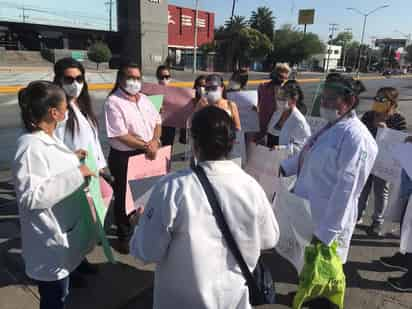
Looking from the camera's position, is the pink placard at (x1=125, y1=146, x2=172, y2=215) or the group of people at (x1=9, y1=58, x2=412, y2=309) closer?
the group of people at (x1=9, y1=58, x2=412, y2=309)

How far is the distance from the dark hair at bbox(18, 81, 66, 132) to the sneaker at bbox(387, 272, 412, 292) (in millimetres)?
3229

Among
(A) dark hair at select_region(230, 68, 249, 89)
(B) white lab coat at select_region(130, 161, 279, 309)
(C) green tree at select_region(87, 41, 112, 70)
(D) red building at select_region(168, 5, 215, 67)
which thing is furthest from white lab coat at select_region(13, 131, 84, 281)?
(D) red building at select_region(168, 5, 215, 67)

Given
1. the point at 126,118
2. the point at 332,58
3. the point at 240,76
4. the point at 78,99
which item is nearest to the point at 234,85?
the point at 240,76

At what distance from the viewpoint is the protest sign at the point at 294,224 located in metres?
2.60

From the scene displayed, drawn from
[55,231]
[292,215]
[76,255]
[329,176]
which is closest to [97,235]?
[76,255]

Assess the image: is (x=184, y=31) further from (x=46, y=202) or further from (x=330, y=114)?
(x=46, y=202)

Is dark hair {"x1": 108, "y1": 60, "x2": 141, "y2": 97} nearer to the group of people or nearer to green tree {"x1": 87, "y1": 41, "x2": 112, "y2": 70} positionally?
the group of people

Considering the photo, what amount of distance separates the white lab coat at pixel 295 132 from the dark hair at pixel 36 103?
2.53 meters

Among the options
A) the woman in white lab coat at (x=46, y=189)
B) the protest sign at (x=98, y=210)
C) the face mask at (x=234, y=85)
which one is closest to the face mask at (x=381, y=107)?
the face mask at (x=234, y=85)

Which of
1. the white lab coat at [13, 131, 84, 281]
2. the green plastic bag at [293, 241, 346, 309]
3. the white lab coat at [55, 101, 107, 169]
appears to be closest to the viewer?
the white lab coat at [13, 131, 84, 281]

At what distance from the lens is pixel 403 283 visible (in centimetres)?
325

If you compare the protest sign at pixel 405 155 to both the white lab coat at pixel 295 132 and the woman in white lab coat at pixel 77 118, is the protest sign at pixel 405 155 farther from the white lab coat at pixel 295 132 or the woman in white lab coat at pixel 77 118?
the woman in white lab coat at pixel 77 118

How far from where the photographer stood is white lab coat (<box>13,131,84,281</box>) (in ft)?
6.19

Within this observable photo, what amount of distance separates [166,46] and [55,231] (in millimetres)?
49890
